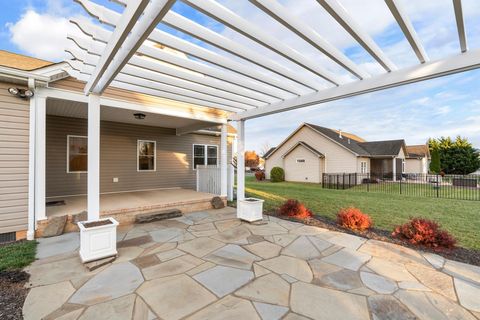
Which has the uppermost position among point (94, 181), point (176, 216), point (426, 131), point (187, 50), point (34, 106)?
point (426, 131)

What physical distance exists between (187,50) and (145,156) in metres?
6.93

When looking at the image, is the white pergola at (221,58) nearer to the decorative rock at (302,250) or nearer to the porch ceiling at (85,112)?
the porch ceiling at (85,112)

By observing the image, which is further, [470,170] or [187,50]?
[470,170]

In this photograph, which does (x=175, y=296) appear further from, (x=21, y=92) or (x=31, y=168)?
(x=21, y=92)

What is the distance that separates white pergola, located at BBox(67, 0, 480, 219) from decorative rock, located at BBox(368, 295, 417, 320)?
9.44 ft

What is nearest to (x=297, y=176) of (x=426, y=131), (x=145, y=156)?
(x=145, y=156)

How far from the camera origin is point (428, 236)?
400 centimetres

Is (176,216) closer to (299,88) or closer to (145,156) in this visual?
(145,156)

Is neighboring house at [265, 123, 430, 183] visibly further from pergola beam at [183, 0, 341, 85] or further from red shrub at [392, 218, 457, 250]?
pergola beam at [183, 0, 341, 85]

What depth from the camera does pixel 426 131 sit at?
2698cm

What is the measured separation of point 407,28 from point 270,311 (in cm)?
327

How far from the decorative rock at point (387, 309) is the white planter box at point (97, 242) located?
3.64m

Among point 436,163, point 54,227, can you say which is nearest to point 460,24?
point 54,227

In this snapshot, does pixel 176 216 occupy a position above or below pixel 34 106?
below
